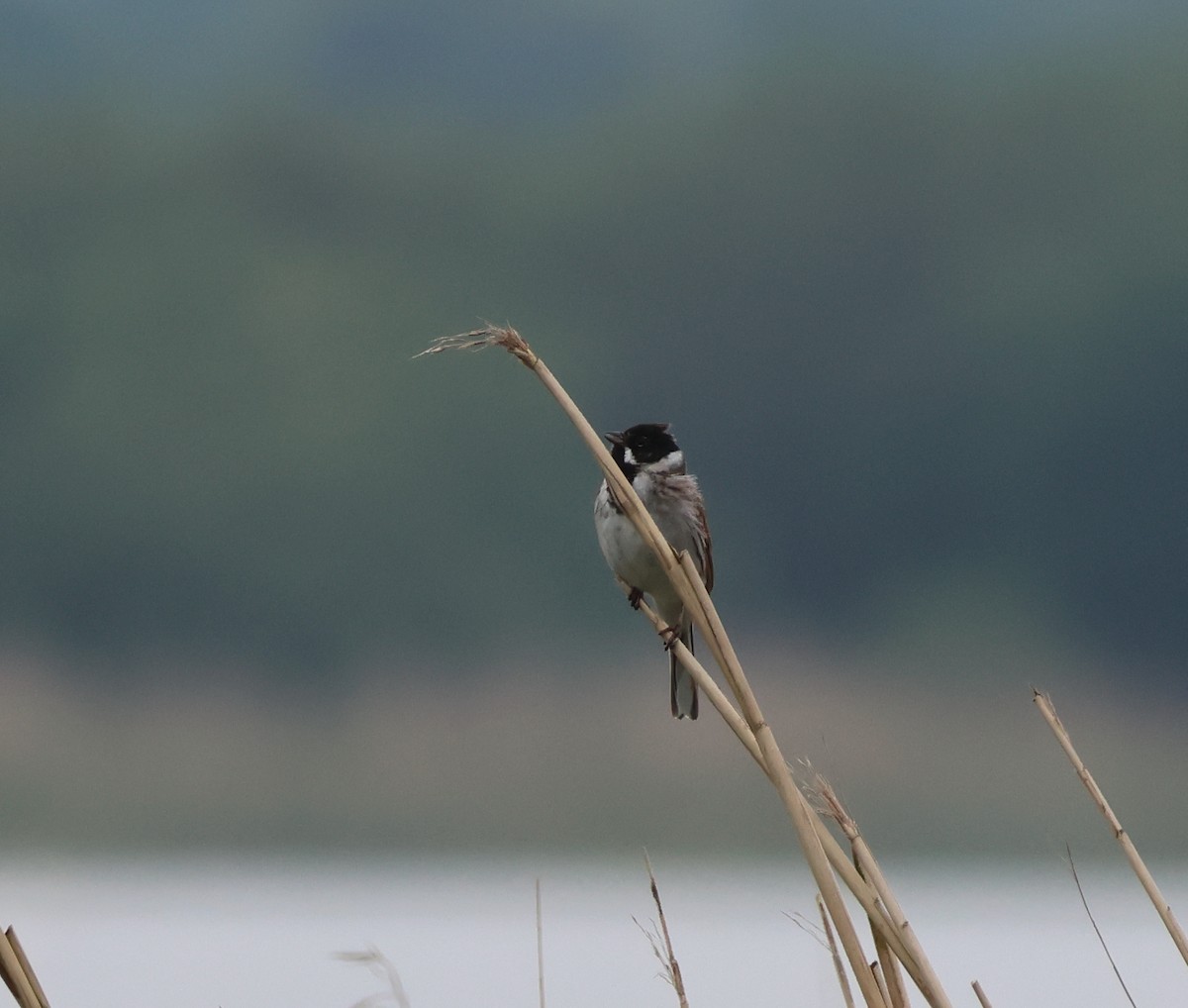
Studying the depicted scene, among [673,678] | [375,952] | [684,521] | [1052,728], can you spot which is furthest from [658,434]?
[375,952]

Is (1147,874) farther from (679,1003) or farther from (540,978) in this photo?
(540,978)

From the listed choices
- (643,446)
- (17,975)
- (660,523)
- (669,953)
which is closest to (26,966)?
(17,975)

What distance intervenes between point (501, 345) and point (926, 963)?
2.75 feet

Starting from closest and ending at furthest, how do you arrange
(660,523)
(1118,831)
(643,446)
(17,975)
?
(17,975) → (1118,831) → (660,523) → (643,446)

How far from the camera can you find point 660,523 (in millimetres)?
4234

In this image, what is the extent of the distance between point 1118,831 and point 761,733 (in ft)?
1.95

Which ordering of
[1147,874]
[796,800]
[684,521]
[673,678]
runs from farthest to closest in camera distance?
[684,521], [673,678], [1147,874], [796,800]

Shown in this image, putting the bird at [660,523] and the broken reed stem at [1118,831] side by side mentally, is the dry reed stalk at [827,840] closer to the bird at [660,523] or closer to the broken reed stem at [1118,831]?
the broken reed stem at [1118,831]

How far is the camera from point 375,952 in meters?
1.51

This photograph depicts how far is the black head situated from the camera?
171 inches

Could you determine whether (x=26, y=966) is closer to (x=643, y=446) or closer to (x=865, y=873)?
(x=865, y=873)

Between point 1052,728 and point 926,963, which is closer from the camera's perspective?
point 926,963

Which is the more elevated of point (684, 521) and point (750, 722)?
point (684, 521)

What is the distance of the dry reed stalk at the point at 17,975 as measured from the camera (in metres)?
1.41
